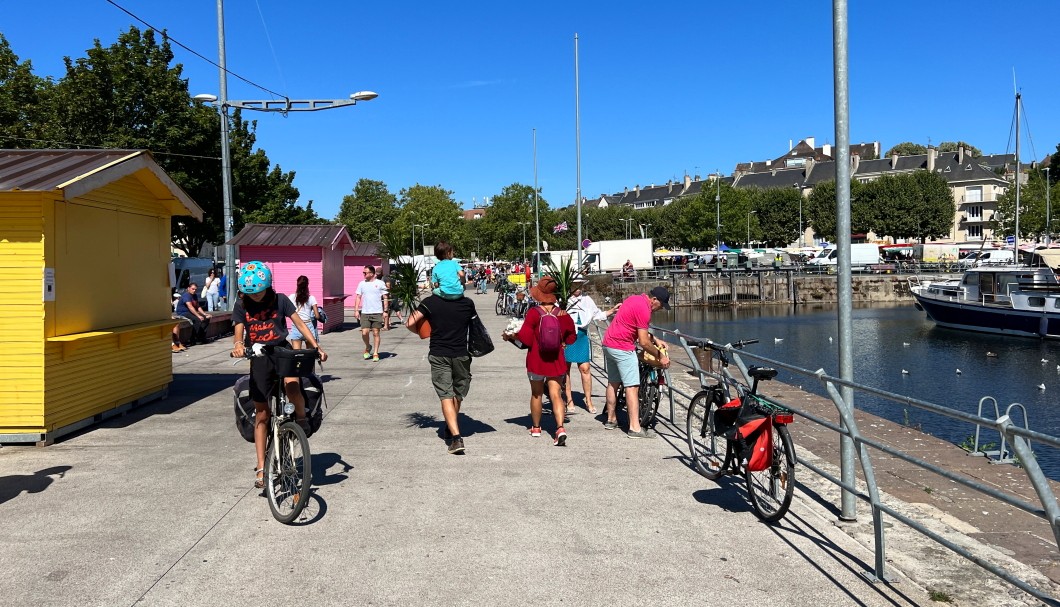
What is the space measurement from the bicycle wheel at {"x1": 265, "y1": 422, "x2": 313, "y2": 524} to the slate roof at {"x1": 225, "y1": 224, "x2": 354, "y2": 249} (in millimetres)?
17073

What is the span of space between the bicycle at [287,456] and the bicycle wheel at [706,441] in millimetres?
3018

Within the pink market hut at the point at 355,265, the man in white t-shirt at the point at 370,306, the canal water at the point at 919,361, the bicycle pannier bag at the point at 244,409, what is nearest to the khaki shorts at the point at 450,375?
the bicycle pannier bag at the point at 244,409

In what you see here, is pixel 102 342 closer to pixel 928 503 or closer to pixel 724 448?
pixel 724 448

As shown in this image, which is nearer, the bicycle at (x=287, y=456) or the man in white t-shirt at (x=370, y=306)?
the bicycle at (x=287, y=456)

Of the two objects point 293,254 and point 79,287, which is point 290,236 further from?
point 79,287

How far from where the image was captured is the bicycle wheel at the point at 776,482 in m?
5.49

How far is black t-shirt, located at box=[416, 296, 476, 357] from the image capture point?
7824 mm

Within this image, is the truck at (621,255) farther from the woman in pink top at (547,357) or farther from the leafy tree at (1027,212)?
the woman in pink top at (547,357)

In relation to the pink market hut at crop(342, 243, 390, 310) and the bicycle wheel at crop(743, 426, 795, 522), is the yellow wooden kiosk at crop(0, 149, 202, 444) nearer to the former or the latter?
the bicycle wheel at crop(743, 426, 795, 522)

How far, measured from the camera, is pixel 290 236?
23.2 metres

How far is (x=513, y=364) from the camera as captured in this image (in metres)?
15.7

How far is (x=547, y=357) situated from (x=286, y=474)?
3243mm

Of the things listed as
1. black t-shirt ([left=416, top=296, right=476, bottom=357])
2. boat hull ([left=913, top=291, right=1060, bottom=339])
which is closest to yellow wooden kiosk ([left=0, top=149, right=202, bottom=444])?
black t-shirt ([left=416, top=296, right=476, bottom=357])

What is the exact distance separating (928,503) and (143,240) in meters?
9.23
